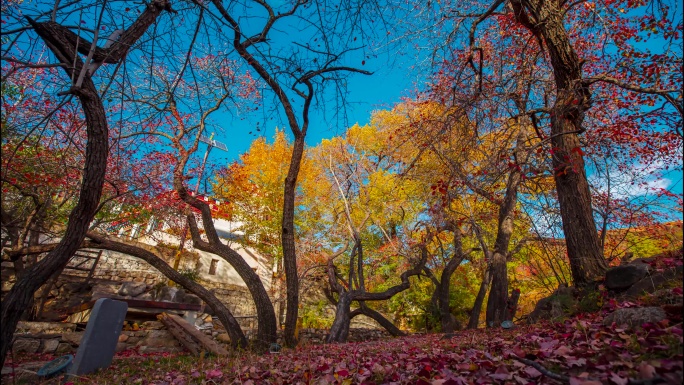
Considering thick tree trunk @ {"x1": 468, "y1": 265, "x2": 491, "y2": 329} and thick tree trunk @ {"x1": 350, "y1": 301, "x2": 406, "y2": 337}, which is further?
thick tree trunk @ {"x1": 350, "y1": 301, "x2": 406, "y2": 337}

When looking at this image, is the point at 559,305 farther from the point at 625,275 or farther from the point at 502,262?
the point at 502,262

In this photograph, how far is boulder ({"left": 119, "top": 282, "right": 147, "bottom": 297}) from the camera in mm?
10156

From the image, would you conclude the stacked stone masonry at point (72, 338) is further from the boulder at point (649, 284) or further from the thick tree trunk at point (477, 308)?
the boulder at point (649, 284)

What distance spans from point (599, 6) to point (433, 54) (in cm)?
240

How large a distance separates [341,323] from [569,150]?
19.5 ft

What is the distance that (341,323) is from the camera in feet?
26.2

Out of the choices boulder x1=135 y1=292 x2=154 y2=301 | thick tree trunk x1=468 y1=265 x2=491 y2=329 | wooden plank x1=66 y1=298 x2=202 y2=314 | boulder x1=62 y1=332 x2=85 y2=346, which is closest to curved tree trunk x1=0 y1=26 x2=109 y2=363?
wooden plank x1=66 y1=298 x2=202 y2=314

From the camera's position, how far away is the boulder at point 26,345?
21.8 ft

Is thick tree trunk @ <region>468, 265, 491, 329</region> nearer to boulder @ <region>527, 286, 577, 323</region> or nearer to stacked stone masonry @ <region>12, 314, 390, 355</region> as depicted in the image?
boulder @ <region>527, 286, 577, 323</region>

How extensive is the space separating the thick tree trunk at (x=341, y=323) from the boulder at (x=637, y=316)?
648 cm

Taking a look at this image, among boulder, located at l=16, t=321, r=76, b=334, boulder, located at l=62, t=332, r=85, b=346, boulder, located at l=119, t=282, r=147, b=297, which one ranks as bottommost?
boulder, located at l=62, t=332, r=85, b=346

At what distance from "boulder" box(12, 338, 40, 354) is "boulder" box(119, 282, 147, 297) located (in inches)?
127

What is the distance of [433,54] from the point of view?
4512 millimetres

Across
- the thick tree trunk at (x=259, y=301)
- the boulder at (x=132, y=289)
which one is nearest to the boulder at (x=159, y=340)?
the boulder at (x=132, y=289)
